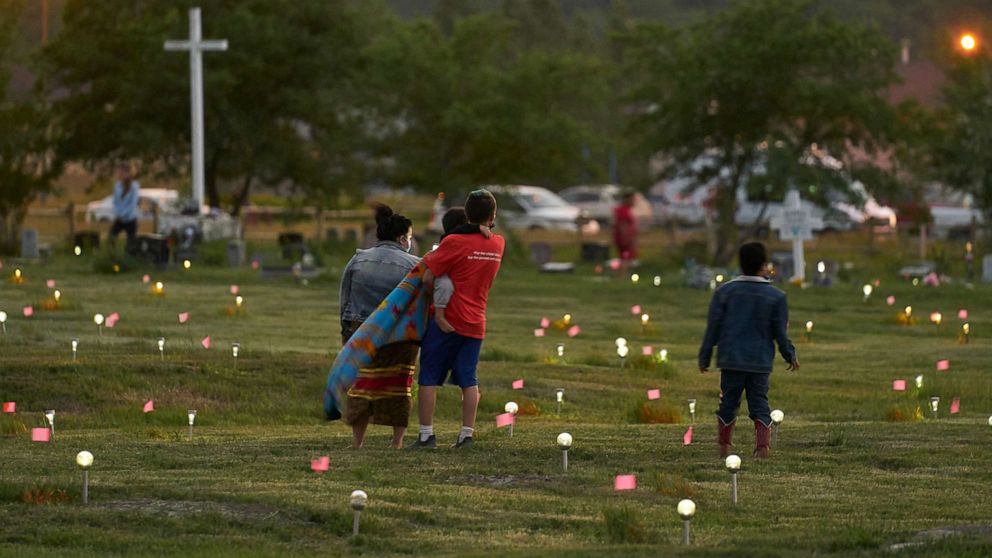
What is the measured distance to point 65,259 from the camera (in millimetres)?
36250

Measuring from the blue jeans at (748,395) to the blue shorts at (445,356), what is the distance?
163 cm

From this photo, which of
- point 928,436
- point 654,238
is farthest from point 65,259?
point 928,436

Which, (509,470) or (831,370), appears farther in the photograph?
(831,370)

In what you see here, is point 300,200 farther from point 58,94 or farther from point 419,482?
point 419,482

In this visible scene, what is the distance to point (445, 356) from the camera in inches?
520

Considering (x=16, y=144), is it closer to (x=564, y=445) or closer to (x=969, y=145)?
(x=969, y=145)

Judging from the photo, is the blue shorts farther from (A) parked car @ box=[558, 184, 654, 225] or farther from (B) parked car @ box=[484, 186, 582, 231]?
(A) parked car @ box=[558, 184, 654, 225]

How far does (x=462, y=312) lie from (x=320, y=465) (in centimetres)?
189

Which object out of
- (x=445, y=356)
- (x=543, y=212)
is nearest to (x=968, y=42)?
(x=543, y=212)

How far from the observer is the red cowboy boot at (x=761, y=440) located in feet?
43.2

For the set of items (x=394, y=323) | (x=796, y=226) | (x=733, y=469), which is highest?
(x=796, y=226)

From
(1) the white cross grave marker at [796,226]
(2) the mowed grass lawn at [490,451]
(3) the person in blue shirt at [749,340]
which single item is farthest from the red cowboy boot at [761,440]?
(1) the white cross grave marker at [796,226]

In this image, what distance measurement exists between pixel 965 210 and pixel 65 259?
3436 cm

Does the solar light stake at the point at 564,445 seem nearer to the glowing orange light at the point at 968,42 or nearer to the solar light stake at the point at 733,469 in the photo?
the solar light stake at the point at 733,469
